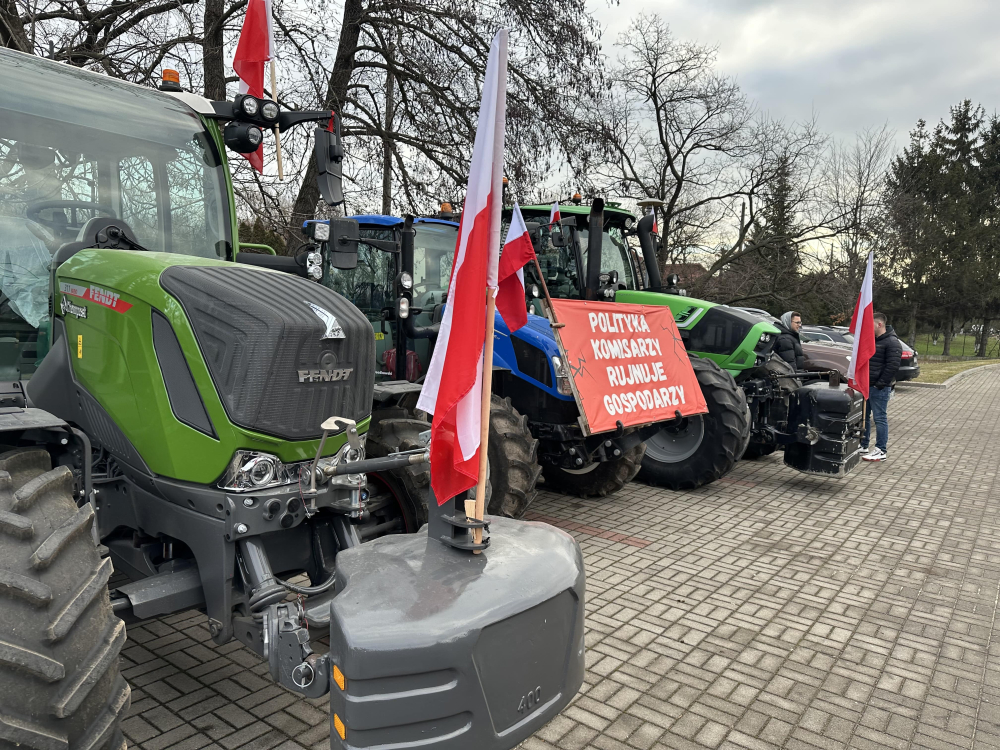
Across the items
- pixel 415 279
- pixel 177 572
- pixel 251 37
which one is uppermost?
pixel 251 37

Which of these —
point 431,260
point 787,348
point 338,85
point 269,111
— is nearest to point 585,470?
point 431,260

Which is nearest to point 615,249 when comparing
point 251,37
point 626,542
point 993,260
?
point 626,542

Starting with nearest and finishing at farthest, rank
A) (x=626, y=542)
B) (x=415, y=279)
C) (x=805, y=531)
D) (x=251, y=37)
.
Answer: (x=251, y=37)
(x=626, y=542)
(x=805, y=531)
(x=415, y=279)

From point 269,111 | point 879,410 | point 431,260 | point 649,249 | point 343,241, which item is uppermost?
point 269,111

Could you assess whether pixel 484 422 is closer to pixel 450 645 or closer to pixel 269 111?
pixel 450 645

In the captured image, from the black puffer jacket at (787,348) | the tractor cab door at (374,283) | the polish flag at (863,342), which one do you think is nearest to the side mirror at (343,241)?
the tractor cab door at (374,283)

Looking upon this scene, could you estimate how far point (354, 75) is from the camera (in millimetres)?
12203

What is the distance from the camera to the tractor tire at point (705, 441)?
6.91m

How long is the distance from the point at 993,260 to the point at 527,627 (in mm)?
47272

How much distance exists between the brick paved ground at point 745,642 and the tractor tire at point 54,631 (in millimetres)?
1048

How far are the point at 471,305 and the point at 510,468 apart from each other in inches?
111

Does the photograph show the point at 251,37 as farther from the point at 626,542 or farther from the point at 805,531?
the point at 805,531

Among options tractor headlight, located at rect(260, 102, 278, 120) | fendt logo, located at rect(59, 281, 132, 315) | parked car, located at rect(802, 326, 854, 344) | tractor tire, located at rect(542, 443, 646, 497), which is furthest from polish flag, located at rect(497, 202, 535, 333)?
parked car, located at rect(802, 326, 854, 344)

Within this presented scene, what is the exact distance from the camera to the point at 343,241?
3.19 metres
